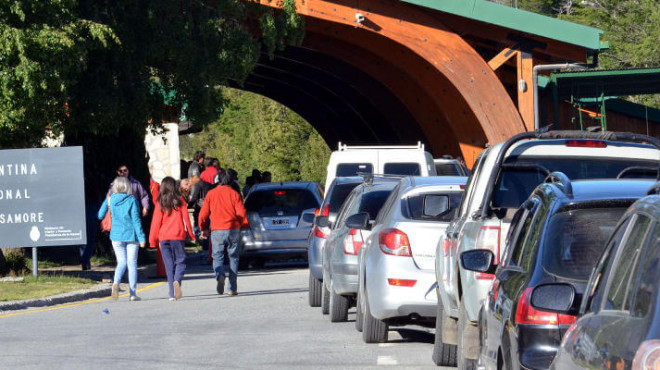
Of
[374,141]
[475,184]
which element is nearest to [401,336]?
[475,184]

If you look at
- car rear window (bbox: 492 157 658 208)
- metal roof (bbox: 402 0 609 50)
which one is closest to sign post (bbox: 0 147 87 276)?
metal roof (bbox: 402 0 609 50)

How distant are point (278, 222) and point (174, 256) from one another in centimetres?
699

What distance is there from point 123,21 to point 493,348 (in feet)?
58.4

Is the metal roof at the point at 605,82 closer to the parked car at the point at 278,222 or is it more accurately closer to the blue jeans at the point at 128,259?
the parked car at the point at 278,222

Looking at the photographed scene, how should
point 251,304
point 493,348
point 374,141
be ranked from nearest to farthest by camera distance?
point 493,348
point 251,304
point 374,141

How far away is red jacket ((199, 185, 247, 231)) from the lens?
61.5 ft

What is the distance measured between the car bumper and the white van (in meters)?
9.44

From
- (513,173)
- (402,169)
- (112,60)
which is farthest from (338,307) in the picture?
(112,60)

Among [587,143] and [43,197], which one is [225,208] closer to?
[43,197]

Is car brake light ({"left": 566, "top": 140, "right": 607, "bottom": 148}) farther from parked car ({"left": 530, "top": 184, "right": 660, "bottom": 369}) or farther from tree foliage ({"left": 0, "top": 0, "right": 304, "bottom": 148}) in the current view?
tree foliage ({"left": 0, "top": 0, "right": 304, "bottom": 148})

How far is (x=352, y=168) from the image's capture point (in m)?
21.7

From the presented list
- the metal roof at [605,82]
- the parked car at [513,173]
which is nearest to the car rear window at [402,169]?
the parked car at [513,173]

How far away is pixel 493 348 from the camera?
7.01 meters

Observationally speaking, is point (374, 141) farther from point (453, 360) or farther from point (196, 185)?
point (453, 360)
